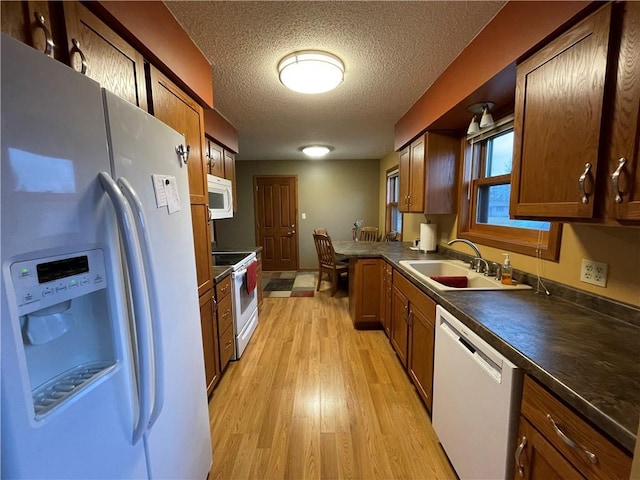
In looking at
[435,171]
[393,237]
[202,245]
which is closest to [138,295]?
[202,245]

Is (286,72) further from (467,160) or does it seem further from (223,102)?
(467,160)

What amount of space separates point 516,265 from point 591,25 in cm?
126

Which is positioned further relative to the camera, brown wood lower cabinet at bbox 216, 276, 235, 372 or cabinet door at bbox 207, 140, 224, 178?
cabinet door at bbox 207, 140, 224, 178

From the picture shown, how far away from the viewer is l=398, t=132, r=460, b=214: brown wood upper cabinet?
2.43 metres

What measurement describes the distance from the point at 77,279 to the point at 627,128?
1.59 meters

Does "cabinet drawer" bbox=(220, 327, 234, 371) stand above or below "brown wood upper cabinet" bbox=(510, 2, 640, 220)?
below

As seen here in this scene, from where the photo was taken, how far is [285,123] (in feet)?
10.2

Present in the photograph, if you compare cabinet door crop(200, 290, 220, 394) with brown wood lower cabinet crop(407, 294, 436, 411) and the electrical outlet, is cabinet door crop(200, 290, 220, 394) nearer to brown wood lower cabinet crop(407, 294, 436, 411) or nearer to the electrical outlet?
brown wood lower cabinet crop(407, 294, 436, 411)

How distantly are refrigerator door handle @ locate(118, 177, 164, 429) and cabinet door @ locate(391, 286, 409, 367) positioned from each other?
169cm

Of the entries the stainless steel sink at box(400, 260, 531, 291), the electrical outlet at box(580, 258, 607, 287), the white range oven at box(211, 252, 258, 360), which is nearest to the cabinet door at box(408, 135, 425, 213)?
Answer: the stainless steel sink at box(400, 260, 531, 291)

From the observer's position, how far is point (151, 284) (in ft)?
2.42

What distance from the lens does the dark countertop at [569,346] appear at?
0.66 metres

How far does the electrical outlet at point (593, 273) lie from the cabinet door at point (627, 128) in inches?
19.6

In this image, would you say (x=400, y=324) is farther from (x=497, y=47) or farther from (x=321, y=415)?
(x=497, y=47)
